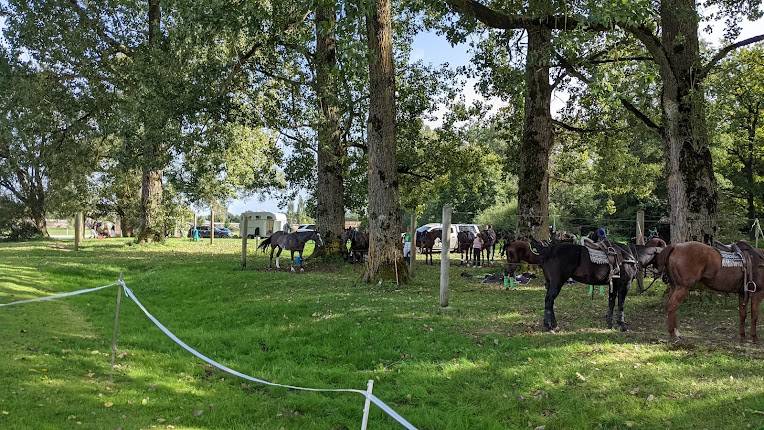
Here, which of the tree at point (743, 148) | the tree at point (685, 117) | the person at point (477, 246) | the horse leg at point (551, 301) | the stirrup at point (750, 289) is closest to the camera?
the stirrup at point (750, 289)

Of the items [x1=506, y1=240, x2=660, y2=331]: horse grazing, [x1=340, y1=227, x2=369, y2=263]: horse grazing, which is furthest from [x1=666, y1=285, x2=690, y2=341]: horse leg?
[x1=340, y1=227, x2=369, y2=263]: horse grazing

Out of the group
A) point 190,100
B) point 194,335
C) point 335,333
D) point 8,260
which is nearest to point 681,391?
point 335,333

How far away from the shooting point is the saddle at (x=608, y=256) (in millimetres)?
8984

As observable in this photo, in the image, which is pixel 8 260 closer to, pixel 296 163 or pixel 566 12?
pixel 296 163

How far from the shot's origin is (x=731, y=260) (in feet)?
27.2

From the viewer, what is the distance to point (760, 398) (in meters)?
5.78

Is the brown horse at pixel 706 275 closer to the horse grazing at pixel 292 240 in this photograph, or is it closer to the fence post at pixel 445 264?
the fence post at pixel 445 264

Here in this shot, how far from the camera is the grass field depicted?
19.3ft

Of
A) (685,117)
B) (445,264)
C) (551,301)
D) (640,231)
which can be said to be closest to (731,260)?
(551,301)

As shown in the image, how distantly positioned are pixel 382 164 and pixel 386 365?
749 centimetres

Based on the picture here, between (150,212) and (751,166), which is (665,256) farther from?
(751,166)

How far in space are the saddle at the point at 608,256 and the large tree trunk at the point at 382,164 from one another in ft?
19.9

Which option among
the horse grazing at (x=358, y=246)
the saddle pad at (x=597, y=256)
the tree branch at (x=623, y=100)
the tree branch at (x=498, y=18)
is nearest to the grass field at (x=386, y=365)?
the saddle pad at (x=597, y=256)

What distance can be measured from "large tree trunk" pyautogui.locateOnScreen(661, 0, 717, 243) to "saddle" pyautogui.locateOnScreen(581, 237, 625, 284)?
10.2 feet
